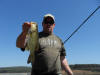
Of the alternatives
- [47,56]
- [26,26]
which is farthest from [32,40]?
[47,56]

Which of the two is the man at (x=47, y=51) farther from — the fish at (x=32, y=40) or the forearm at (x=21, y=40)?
the fish at (x=32, y=40)

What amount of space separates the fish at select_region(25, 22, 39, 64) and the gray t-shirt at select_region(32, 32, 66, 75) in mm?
297

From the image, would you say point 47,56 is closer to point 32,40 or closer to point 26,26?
point 32,40

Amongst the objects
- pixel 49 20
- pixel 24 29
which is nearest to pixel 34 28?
pixel 24 29

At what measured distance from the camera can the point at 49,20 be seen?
267 inches

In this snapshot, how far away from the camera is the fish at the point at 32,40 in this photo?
5.57 metres

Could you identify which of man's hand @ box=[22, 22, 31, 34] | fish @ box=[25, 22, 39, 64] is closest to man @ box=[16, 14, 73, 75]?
fish @ box=[25, 22, 39, 64]

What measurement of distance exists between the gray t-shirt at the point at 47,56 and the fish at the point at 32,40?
11.7 inches

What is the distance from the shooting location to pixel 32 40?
572cm

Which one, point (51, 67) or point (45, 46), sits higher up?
point (45, 46)

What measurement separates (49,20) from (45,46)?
2.42 feet

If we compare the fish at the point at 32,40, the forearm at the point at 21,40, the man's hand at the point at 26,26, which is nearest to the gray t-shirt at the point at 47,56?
the fish at the point at 32,40

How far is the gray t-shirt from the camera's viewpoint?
6.34 m

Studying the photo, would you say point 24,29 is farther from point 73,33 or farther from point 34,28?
point 73,33
